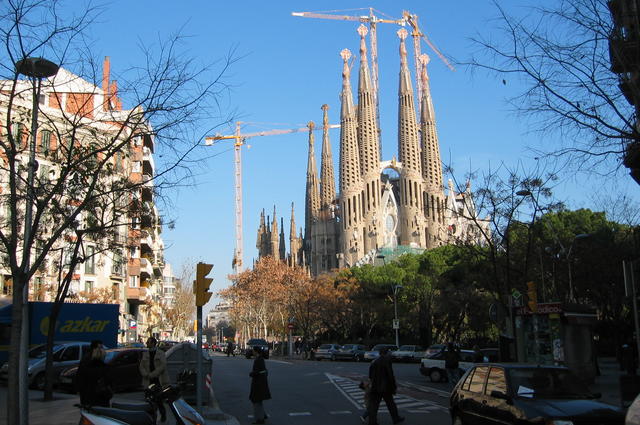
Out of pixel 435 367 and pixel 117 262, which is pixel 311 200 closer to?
pixel 435 367

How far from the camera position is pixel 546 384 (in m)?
8.74

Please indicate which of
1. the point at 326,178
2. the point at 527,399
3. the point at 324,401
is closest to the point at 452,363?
the point at 324,401

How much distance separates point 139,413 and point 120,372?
14153mm

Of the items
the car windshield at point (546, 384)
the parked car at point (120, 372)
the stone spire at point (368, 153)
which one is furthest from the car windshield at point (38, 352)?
the stone spire at point (368, 153)

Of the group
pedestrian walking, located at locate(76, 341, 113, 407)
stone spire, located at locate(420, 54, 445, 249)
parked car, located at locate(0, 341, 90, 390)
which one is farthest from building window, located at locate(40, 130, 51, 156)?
stone spire, located at locate(420, 54, 445, 249)

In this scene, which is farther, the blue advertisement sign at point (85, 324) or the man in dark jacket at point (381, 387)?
the blue advertisement sign at point (85, 324)

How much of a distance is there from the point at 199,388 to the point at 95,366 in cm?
189

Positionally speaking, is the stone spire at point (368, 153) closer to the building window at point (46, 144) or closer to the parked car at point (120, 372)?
the parked car at point (120, 372)

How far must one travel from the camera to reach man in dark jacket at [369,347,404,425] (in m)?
12.2

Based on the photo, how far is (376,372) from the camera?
12.6 metres

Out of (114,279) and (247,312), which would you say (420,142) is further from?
(114,279)

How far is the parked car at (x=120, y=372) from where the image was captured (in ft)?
65.0

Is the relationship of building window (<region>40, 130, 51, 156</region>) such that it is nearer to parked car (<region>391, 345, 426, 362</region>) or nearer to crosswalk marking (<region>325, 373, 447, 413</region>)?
crosswalk marking (<region>325, 373, 447, 413</region>)

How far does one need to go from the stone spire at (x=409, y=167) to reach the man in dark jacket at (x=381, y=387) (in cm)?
10462
